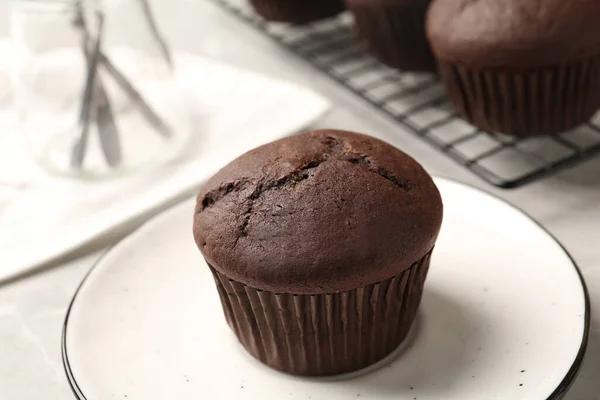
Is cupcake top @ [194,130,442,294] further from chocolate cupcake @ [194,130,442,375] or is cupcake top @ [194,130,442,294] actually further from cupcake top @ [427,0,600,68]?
cupcake top @ [427,0,600,68]

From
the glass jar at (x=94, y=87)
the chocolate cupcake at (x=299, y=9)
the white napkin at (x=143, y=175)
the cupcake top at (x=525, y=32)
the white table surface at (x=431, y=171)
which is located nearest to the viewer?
the white table surface at (x=431, y=171)

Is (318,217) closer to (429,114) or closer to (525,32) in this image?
(525,32)

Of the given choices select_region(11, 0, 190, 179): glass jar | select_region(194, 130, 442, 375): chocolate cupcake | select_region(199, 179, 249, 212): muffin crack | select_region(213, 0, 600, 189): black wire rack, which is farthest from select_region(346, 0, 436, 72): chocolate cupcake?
select_region(199, 179, 249, 212): muffin crack

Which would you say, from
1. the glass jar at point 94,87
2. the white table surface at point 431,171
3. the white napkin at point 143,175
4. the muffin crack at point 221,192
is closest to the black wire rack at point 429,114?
the white table surface at point 431,171

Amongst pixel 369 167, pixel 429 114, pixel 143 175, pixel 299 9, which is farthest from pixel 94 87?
pixel 369 167

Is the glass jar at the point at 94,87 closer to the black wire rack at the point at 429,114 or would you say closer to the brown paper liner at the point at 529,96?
the black wire rack at the point at 429,114

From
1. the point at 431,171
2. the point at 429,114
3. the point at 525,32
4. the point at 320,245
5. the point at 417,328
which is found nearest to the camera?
the point at 320,245
